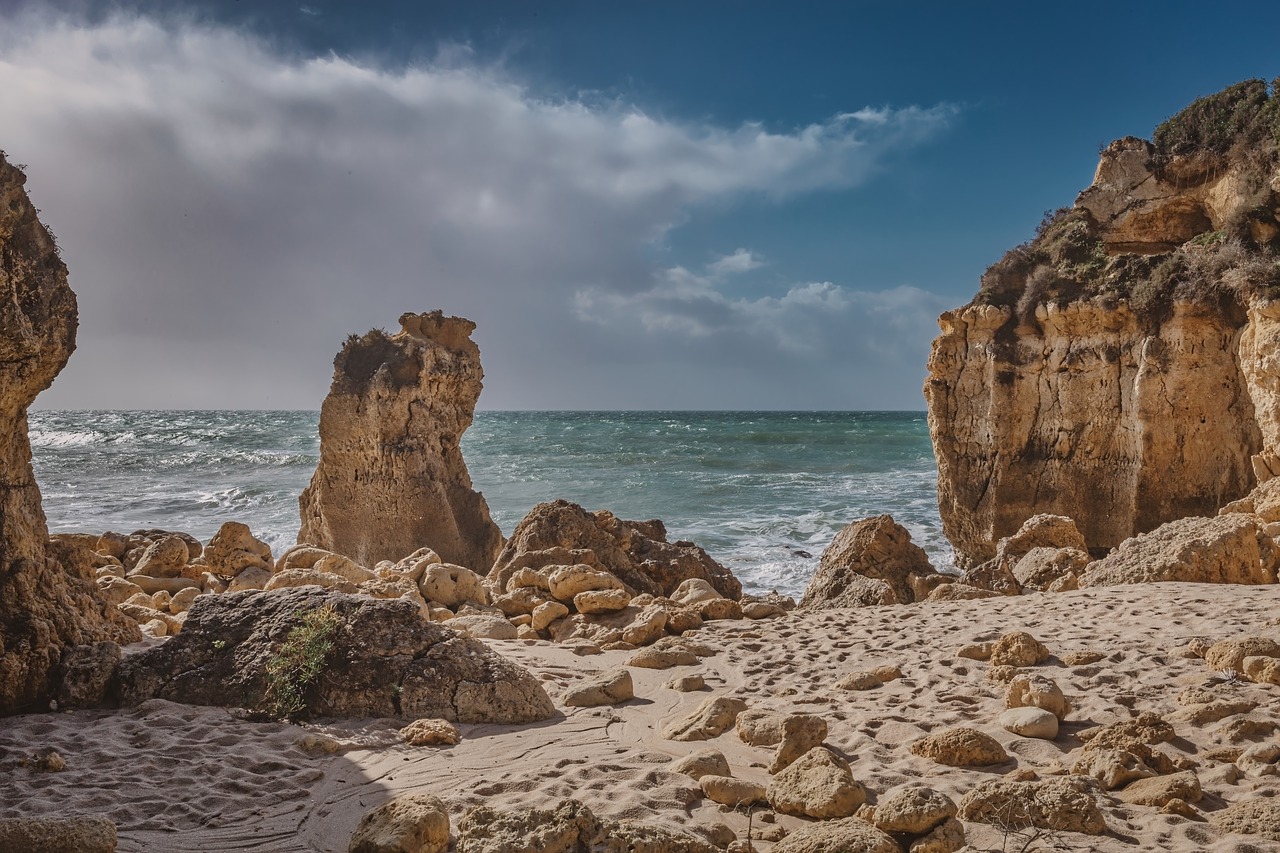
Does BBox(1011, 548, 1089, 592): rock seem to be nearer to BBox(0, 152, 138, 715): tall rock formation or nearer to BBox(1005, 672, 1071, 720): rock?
BBox(1005, 672, 1071, 720): rock

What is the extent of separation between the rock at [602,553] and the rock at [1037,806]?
7.02 metres

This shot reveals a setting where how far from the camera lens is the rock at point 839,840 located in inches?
107

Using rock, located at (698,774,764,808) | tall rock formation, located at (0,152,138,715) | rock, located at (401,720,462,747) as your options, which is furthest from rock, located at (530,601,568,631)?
rock, located at (698,774,764,808)

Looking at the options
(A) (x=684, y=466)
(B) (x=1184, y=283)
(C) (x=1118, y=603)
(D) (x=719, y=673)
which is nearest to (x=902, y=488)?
(A) (x=684, y=466)

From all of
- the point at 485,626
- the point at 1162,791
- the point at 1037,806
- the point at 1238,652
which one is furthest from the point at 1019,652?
the point at 485,626

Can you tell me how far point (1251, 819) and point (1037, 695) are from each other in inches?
56.4

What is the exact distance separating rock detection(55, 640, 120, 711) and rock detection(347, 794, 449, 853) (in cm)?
292

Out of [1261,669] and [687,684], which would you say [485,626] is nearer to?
[687,684]

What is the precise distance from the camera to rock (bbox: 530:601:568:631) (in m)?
8.14

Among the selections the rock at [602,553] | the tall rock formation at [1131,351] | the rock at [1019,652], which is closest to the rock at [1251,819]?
the rock at [1019,652]

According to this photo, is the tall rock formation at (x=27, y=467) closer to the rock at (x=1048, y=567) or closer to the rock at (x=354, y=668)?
the rock at (x=354, y=668)

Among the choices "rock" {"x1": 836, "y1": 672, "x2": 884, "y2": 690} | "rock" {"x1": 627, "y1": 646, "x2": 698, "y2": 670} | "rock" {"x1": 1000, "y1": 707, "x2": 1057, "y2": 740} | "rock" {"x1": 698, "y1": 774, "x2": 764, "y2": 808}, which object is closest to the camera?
"rock" {"x1": 698, "y1": 774, "x2": 764, "y2": 808}

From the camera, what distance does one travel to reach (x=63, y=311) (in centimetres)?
516

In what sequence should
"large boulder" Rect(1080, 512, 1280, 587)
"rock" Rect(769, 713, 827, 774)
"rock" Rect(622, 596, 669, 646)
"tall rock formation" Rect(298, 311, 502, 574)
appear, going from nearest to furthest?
"rock" Rect(769, 713, 827, 774) < "rock" Rect(622, 596, 669, 646) < "large boulder" Rect(1080, 512, 1280, 587) < "tall rock formation" Rect(298, 311, 502, 574)
